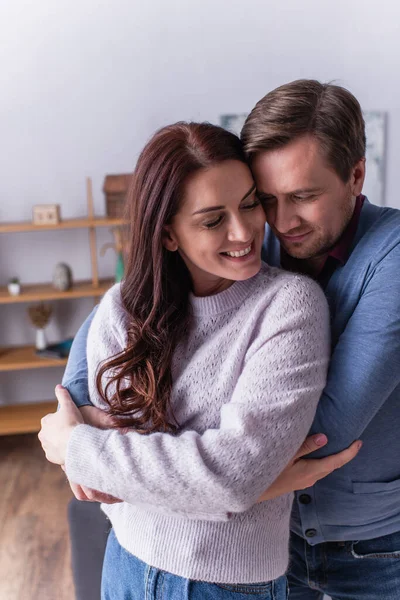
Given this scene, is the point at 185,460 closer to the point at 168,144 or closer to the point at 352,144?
the point at 168,144

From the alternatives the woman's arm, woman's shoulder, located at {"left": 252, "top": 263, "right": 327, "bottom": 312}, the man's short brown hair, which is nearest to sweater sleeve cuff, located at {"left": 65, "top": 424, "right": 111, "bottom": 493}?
the woman's arm

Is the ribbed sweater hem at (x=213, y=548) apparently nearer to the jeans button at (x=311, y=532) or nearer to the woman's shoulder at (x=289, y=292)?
the jeans button at (x=311, y=532)

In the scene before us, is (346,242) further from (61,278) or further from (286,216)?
(61,278)

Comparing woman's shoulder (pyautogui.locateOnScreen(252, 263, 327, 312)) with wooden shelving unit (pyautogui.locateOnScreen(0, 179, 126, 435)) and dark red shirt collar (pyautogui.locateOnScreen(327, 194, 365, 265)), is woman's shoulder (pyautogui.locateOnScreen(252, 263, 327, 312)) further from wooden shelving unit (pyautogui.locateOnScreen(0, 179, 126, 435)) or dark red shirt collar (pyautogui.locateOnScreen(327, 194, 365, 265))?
wooden shelving unit (pyautogui.locateOnScreen(0, 179, 126, 435))

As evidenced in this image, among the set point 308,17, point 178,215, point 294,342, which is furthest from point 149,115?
point 294,342

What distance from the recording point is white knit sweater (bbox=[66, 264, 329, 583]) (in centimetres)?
99

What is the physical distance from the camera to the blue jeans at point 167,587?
1057mm

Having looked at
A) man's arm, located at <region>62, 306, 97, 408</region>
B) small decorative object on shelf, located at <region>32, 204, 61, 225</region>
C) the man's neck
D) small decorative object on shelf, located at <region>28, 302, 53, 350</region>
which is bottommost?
small decorative object on shelf, located at <region>28, 302, 53, 350</region>

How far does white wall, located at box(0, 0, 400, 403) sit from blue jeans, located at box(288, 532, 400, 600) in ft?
9.63

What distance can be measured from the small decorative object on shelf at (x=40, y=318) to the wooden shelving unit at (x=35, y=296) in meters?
0.06

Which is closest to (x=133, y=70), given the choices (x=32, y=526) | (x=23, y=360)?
(x=23, y=360)

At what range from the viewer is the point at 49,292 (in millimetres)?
3746

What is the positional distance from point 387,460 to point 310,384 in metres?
0.31

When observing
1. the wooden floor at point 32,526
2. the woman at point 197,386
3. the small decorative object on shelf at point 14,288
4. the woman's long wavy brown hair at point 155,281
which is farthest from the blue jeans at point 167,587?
the small decorative object on shelf at point 14,288
